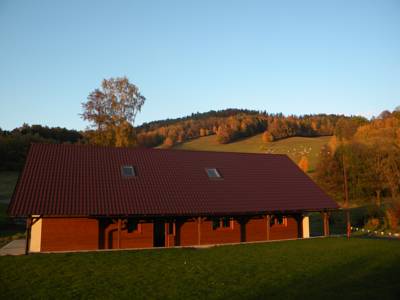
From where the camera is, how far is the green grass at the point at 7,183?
4075cm

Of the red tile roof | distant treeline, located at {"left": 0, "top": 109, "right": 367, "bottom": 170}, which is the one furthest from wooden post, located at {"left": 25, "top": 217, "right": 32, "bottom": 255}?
distant treeline, located at {"left": 0, "top": 109, "right": 367, "bottom": 170}

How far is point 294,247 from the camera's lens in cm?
1741

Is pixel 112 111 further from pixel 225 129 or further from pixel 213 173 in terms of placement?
pixel 225 129

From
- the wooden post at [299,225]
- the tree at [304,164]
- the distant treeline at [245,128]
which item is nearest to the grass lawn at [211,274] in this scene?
the wooden post at [299,225]

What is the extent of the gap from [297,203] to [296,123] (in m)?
66.8

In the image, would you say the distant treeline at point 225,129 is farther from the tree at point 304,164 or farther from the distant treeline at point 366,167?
the distant treeline at point 366,167

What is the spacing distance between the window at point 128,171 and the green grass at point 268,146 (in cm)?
4761

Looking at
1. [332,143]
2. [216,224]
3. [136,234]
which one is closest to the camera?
[136,234]

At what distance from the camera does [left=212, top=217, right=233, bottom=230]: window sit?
20.1 m

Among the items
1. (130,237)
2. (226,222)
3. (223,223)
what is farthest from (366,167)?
(130,237)

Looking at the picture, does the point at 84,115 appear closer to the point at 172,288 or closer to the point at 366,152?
the point at 172,288

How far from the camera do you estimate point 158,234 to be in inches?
747

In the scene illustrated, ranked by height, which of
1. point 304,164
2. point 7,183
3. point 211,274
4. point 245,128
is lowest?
point 211,274

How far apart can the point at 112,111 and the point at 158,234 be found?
62.4ft
